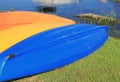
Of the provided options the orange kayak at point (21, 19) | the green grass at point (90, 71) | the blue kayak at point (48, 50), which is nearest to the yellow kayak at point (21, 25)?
the orange kayak at point (21, 19)

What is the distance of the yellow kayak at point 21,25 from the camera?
20.6ft

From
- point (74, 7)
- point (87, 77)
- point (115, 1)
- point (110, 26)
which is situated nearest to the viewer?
point (87, 77)

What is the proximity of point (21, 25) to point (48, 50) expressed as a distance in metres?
1.16

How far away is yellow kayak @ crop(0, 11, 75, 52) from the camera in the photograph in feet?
20.6

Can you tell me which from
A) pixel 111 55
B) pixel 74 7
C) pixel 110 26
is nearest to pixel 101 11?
pixel 74 7

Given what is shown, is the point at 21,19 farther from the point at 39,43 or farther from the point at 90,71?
the point at 90,71

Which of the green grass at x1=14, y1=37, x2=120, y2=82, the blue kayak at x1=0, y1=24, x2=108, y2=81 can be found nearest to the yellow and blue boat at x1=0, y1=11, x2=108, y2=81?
the blue kayak at x1=0, y1=24, x2=108, y2=81

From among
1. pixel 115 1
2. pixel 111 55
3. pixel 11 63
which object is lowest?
pixel 115 1

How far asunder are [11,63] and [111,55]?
2890 mm

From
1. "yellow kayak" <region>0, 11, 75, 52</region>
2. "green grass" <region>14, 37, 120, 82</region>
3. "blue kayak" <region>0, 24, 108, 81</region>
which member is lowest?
"green grass" <region>14, 37, 120, 82</region>

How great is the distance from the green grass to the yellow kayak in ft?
2.86

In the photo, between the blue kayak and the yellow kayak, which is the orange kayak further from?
the blue kayak

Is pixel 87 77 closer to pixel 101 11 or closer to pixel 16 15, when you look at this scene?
pixel 16 15

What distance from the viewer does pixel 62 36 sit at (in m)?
6.64
